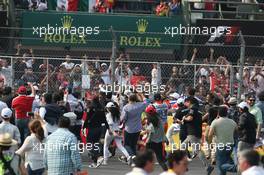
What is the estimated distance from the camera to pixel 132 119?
22141 millimetres

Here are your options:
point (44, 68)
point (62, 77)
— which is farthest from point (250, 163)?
point (44, 68)

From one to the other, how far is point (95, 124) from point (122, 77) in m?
5.30

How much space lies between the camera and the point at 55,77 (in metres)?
27.8

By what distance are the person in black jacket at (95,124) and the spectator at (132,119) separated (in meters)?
0.48

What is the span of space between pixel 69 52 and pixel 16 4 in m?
2.24

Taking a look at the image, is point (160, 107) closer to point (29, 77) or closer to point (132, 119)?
point (132, 119)

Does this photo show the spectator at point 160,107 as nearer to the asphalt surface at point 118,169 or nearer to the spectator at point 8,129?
the asphalt surface at point 118,169

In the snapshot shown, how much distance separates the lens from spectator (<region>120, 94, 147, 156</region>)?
2214 cm

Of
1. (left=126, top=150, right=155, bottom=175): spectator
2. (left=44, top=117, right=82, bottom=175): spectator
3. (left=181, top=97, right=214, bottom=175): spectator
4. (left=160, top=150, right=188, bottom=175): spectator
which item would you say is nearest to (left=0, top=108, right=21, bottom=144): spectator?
(left=44, top=117, right=82, bottom=175): spectator

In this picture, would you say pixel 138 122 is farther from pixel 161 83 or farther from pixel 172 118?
pixel 161 83

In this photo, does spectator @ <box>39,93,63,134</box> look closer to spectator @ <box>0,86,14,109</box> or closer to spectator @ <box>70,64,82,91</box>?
spectator @ <box>0,86,14,109</box>

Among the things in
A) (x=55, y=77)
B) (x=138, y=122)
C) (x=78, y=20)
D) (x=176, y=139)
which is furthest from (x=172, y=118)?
(x=78, y=20)

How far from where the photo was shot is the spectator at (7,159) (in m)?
14.9

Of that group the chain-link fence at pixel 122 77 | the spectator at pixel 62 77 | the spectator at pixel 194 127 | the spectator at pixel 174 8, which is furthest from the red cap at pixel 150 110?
the spectator at pixel 174 8
